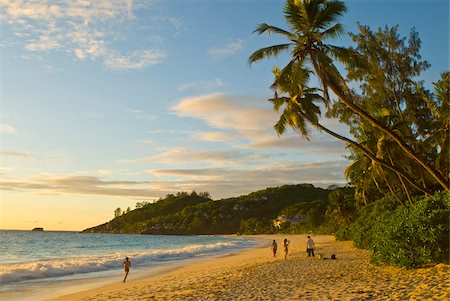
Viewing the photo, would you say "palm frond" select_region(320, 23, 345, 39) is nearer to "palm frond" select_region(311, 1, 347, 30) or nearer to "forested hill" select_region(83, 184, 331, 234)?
"palm frond" select_region(311, 1, 347, 30)

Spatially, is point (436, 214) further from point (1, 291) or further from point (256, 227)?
point (256, 227)

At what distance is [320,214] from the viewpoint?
101 meters

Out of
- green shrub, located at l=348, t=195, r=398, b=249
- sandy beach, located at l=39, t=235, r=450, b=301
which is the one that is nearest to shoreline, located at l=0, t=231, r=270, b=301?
sandy beach, located at l=39, t=235, r=450, b=301

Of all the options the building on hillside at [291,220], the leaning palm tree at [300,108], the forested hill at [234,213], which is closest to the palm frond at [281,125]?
the leaning palm tree at [300,108]

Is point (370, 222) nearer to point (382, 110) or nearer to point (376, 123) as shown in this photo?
point (382, 110)

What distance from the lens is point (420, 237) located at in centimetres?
1347

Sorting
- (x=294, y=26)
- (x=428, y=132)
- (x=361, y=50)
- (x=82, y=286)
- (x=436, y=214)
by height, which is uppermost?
(x=361, y=50)

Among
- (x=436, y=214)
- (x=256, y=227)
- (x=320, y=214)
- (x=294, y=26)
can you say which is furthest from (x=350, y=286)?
(x=256, y=227)

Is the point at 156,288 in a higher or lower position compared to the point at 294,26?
lower

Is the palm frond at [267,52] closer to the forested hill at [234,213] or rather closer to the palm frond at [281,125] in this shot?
the palm frond at [281,125]

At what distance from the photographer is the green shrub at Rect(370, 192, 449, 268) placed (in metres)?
13.2

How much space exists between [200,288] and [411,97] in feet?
63.1

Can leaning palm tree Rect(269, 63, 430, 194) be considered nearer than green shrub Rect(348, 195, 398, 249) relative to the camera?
Yes

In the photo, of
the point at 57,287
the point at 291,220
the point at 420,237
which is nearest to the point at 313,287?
the point at 420,237
